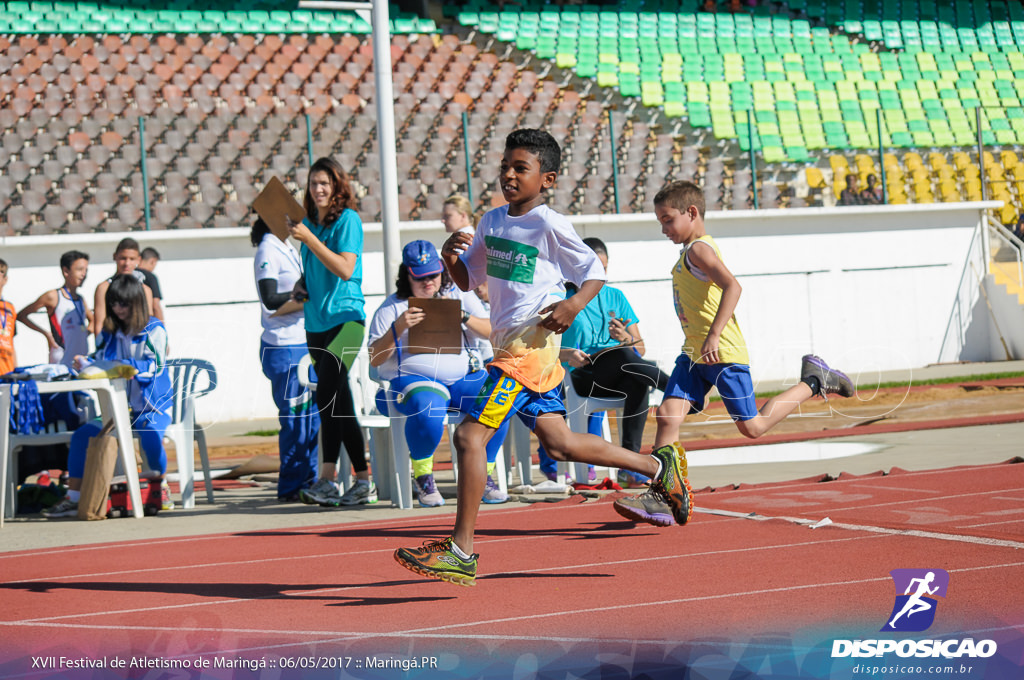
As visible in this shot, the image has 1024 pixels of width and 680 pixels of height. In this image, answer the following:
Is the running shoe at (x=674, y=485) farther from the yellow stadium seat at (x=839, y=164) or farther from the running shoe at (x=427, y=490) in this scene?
the yellow stadium seat at (x=839, y=164)

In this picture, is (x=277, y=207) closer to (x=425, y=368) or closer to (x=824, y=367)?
(x=425, y=368)

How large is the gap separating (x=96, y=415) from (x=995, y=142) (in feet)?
56.1

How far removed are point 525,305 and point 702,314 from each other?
157 cm

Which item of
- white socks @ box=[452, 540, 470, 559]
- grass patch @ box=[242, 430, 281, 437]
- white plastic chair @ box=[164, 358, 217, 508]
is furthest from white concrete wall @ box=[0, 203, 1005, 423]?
white socks @ box=[452, 540, 470, 559]

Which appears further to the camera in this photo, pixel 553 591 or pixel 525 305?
pixel 525 305

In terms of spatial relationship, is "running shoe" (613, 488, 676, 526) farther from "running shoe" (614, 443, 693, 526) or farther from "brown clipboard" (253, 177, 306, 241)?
"brown clipboard" (253, 177, 306, 241)

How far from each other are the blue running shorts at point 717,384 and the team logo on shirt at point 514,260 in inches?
57.9

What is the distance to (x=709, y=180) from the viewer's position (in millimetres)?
18406

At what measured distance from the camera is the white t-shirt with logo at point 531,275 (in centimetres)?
457

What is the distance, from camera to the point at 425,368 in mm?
6949

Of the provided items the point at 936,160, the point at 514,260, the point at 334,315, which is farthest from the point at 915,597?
the point at 936,160

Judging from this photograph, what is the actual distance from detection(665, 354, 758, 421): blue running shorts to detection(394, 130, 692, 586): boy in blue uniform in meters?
1.11

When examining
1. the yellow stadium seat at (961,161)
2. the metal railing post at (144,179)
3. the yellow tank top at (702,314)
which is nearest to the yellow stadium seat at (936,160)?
the yellow stadium seat at (961,161)

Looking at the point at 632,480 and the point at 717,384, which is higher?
the point at 717,384
